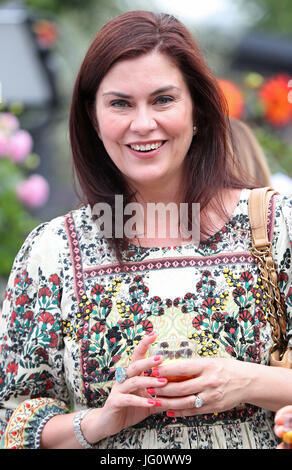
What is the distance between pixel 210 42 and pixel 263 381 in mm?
8957

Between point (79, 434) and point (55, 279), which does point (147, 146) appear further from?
point (79, 434)

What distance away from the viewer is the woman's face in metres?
2.15

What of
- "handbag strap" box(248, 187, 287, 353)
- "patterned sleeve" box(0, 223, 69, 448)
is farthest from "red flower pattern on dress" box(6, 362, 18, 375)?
"handbag strap" box(248, 187, 287, 353)

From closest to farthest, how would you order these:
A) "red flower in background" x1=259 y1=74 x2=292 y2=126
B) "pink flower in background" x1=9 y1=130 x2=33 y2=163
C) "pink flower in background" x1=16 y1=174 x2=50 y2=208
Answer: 1. "pink flower in background" x1=9 y1=130 x2=33 y2=163
2. "red flower in background" x1=259 y1=74 x2=292 y2=126
3. "pink flower in background" x1=16 y1=174 x2=50 y2=208

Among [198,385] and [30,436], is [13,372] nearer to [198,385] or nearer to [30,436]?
[30,436]

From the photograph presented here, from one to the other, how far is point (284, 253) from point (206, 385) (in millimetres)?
495

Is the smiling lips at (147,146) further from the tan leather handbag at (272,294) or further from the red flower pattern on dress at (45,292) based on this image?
the red flower pattern on dress at (45,292)

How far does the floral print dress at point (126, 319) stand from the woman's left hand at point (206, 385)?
116 millimetres

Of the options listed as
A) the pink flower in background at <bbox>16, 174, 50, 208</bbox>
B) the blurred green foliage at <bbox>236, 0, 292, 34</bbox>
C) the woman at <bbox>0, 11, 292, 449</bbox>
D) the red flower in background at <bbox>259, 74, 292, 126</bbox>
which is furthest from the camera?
the blurred green foliage at <bbox>236, 0, 292, 34</bbox>

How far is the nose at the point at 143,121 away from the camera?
2.14 m

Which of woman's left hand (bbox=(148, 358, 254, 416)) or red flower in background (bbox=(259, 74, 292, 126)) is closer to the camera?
woman's left hand (bbox=(148, 358, 254, 416))

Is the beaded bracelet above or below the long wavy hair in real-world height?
below

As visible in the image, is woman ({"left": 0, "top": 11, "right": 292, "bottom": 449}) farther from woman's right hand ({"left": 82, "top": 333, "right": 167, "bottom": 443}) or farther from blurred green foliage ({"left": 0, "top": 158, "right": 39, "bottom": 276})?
blurred green foliage ({"left": 0, "top": 158, "right": 39, "bottom": 276})

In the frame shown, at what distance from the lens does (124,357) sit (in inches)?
85.3
